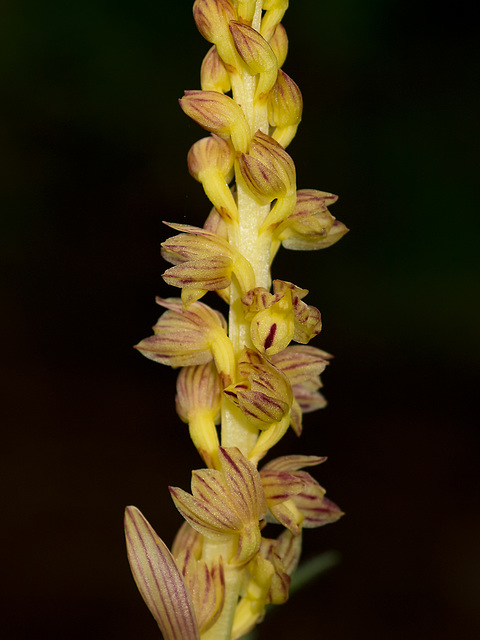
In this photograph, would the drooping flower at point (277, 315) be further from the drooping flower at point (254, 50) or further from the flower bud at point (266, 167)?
the drooping flower at point (254, 50)

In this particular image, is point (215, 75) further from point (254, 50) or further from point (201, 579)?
point (201, 579)

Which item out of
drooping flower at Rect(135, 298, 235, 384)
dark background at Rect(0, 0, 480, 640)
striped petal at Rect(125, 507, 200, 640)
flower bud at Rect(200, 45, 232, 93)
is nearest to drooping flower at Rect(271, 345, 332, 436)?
drooping flower at Rect(135, 298, 235, 384)

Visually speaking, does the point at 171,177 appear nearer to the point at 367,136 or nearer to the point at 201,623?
the point at 367,136

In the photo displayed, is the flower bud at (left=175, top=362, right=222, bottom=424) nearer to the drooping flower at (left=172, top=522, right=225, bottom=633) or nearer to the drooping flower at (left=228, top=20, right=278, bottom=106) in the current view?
the drooping flower at (left=172, top=522, right=225, bottom=633)

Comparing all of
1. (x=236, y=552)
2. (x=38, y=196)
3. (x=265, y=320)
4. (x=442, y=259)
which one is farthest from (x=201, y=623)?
(x=38, y=196)

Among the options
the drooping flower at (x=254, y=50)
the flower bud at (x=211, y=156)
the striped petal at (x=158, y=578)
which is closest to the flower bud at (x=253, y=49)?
the drooping flower at (x=254, y=50)

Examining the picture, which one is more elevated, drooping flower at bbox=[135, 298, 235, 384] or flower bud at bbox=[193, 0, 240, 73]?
flower bud at bbox=[193, 0, 240, 73]

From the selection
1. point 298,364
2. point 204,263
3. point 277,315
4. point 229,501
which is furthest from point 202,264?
point 229,501
